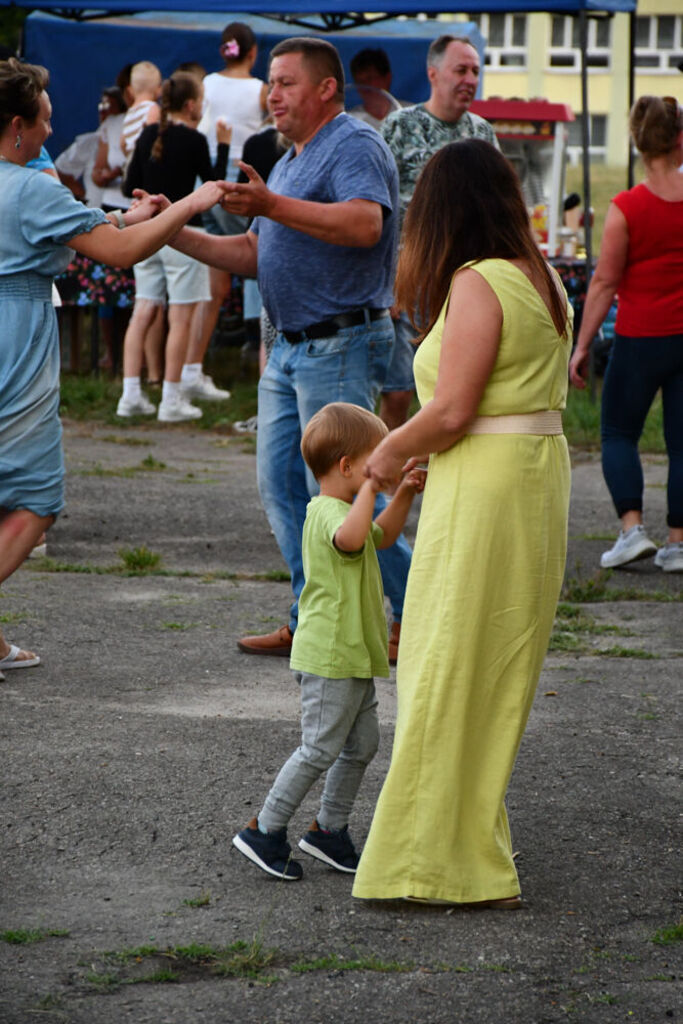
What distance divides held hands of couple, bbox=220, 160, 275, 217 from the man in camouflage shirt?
9.06 ft

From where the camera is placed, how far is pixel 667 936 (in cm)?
350

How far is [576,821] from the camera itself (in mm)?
4219

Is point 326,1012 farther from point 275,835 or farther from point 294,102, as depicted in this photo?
point 294,102

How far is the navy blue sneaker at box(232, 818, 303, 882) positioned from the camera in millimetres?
3783

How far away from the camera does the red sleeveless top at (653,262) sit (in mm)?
7402

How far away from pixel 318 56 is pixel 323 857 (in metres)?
2.80

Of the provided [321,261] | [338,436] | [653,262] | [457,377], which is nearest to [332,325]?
[321,261]

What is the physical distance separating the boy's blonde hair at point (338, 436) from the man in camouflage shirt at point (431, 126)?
150 inches

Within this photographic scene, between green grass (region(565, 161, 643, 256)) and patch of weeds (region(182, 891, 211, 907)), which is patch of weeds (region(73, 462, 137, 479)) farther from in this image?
green grass (region(565, 161, 643, 256))

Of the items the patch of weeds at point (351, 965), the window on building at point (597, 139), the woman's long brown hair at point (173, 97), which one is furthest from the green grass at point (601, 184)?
the patch of weeds at point (351, 965)

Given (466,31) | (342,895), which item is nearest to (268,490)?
(342,895)

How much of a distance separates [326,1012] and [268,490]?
2735mm

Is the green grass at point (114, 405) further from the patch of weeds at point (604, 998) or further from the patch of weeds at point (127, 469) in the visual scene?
the patch of weeds at point (604, 998)

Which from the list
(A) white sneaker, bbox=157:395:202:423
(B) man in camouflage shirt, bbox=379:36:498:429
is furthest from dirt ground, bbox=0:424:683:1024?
(A) white sneaker, bbox=157:395:202:423
